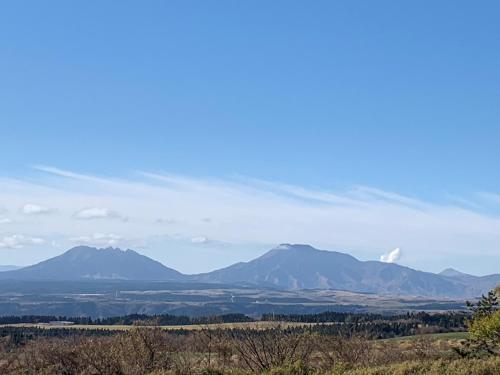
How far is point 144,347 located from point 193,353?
276cm

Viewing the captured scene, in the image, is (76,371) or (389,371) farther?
(76,371)

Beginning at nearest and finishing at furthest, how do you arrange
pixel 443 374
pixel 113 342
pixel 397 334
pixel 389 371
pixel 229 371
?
pixel 443 374, pixel 389 371, pixel 229 371, pixel 113 342, pixel 397 334

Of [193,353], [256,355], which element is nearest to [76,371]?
[193,353]

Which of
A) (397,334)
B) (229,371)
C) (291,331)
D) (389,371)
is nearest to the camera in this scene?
(389,371)

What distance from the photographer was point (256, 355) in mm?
29188

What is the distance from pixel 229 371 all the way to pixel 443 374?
27.1ft

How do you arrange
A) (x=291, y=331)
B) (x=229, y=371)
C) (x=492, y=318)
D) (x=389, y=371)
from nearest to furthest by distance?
1. (x=389, y=371)
2. (x=229, y=371)
3. (x=492, y=318)
4. (x=291, y=331)

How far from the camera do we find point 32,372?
110 ft

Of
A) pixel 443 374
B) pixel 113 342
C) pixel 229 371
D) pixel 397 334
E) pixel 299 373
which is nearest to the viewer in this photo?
pixel 443 374

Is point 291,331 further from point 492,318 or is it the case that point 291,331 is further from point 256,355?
point 492,318

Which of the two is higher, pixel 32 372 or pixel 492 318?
pixel 492 318

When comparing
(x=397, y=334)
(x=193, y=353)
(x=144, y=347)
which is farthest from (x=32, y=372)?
(x=397, y=334)

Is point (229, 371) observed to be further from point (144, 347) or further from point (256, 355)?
point (144, 347)

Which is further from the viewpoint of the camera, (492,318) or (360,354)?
(360,354)
